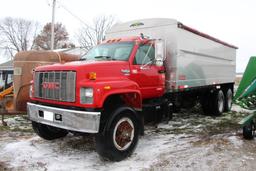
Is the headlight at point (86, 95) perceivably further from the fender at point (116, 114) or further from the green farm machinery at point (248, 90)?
the green farm machinery at point (248, 90)


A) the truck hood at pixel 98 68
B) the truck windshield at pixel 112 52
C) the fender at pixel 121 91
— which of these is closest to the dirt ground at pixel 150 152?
the fender at pixel 121 91

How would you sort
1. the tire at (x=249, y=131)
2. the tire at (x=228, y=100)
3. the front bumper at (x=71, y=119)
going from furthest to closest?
the tire at (x=228, y=100) < the tire at (x=249, y=131) < the front bumper at (x=71, y=119)

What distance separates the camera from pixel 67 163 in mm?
4977

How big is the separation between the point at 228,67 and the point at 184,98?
3.64 meters

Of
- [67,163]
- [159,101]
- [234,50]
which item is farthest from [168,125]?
[234,50]

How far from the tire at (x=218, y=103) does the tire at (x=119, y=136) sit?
19.2 feet

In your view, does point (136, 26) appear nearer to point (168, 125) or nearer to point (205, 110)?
point (168, 125)

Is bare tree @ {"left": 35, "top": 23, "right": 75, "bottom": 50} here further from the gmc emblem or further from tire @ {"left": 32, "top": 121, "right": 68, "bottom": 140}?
the gmc emblem

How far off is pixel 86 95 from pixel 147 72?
194cm

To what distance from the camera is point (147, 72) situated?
6.22 metres

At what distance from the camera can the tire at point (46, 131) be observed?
6131mm

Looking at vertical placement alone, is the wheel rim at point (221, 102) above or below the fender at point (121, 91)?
below

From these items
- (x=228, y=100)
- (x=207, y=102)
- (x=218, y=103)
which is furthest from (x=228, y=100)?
(x=207, y=102)

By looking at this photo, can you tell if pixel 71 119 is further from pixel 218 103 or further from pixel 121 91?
pixel 218 103
